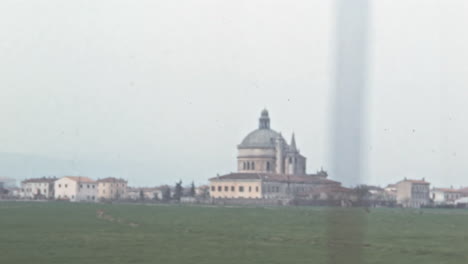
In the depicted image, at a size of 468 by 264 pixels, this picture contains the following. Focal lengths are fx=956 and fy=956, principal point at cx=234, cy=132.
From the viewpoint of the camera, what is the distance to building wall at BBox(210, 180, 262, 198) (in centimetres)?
13638

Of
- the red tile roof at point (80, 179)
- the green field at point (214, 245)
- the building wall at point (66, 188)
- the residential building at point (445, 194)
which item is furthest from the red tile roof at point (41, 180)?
the green field at point (214, 245)

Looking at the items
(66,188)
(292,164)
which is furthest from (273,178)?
(66,188)

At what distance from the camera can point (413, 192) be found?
149 metres

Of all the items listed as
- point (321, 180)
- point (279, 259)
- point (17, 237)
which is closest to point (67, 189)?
→ point (321, 180)

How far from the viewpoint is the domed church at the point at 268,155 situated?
147m

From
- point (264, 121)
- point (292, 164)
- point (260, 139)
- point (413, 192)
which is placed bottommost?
point (413, 192)

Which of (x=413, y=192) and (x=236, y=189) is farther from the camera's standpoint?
(x=413, y=192)

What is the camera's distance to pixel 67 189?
526ft

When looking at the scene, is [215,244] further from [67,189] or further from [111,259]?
[67,189]

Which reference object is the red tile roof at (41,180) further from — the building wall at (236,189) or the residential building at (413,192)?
the residential building at (413,192)

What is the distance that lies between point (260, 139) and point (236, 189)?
42.9 ft

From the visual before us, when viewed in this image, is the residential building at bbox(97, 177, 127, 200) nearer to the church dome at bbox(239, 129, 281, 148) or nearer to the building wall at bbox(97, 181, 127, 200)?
the building wall at bbox(97, 181, 127, 200)

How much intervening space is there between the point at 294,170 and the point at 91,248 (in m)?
119

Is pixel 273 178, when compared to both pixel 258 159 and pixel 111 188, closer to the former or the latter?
pixel 258 159
